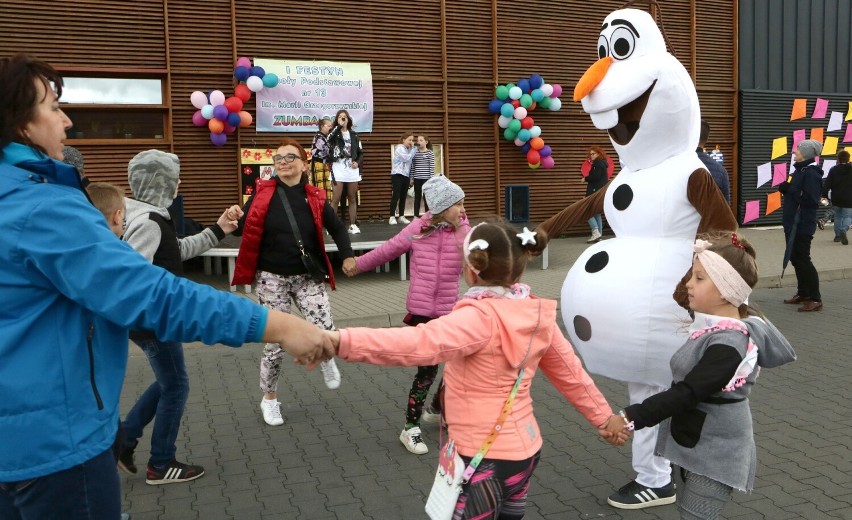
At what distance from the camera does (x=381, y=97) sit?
15.0 metres

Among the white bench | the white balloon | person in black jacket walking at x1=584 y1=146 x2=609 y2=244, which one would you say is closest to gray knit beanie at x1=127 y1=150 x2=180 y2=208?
the white bench

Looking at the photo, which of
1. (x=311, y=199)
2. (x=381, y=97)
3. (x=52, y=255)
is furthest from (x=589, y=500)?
(x=381, y=97)

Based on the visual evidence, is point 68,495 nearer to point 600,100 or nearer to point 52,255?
point 52,255

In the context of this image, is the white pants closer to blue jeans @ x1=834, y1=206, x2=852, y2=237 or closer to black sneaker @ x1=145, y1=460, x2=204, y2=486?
black sneaker @ x1=145, y1=460, x2=204, y2=486

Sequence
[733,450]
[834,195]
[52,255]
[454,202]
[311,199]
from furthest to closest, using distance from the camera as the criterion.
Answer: [834,195]
[311,199]
[454,202]
[733,450]
[52,255]

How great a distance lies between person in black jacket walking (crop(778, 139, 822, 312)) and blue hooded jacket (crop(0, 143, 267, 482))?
9.03m

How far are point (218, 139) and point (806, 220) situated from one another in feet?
30.0

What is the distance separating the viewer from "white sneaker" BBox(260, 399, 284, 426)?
5.67 m

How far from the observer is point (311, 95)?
14336 millimetres

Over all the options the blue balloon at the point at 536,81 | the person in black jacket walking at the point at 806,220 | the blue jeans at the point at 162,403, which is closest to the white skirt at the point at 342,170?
the blue balloon at the point at 536,81

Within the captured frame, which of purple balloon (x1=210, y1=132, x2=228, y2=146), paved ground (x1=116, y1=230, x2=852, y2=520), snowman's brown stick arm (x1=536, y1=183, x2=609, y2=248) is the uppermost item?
purple balloon (x1=210, y1=132, x2=228, y2=146)

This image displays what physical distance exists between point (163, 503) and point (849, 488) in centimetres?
375

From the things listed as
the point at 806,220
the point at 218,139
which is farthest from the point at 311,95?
the point at 806,220

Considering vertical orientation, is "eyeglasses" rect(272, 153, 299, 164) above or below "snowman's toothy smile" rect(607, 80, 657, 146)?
below
